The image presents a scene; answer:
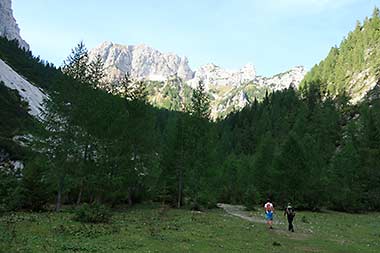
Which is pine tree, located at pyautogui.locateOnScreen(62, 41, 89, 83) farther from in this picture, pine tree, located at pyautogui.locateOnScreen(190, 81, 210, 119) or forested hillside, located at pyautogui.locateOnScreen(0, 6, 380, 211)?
pine tree, located at pyautogui.locateOnScreen(190, 81, 210, 119)

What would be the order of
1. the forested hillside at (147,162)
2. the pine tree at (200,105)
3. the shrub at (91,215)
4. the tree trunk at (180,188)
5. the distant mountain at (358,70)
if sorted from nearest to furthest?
the shrub at (91,215) → the forested hillside at (147,162) → the tree trunk at (180,188) → the pine tree at (200,105) → the distant mountain at (358,70)

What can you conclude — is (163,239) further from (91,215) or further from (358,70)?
(358,70)

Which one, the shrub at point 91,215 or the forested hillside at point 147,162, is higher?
the forested hillside at point 147,162

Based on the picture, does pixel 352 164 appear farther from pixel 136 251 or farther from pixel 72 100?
pixel 136 251

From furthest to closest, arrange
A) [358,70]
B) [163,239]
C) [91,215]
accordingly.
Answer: [358,70] → [91,215] → [163,239]

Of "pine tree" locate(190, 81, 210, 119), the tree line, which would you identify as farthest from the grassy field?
"pine tree" locate(190, 81, 210, 119)

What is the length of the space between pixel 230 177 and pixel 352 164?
27.1 metres

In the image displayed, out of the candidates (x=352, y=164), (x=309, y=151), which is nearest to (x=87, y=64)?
(x=309, y=151)

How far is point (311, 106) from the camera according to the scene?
164 meters

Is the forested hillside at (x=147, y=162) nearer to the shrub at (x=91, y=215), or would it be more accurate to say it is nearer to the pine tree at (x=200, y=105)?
the pine tree at (x=200, y=105)

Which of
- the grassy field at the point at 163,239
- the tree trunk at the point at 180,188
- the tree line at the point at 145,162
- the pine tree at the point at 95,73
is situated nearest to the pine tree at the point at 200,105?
the tree line at the point at 145,162

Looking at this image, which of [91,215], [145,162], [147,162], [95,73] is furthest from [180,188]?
[91,215]

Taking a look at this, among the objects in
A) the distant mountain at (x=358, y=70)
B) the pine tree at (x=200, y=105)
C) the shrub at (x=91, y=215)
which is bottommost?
the shrub at (x=91, y=215)

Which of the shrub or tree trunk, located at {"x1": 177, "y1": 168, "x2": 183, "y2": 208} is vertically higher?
tree trunk, located at {"x1": 177, "y1": 168, "x2": 183, "y2": 208}
